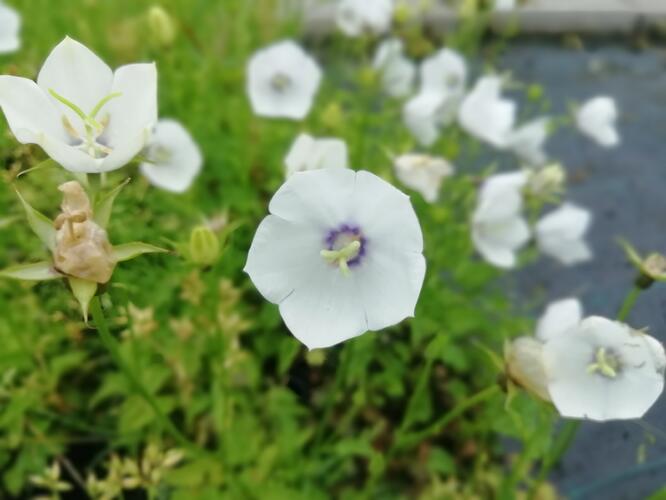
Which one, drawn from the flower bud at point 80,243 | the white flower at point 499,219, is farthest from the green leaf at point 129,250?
the white flower at point 499,219

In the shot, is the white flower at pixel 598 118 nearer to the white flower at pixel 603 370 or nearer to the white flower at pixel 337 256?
the white flower at pixel 603 370

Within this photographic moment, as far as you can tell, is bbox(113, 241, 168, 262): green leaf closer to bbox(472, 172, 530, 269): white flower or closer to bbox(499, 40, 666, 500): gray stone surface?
bbox(499, 40, 666, 500): gray stone surface

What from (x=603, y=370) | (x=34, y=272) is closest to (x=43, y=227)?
(x=34, y=272)

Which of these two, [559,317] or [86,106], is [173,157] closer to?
[86,106]

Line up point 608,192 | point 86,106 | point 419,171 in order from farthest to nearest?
point 608,192
point 419,171
point 86,106

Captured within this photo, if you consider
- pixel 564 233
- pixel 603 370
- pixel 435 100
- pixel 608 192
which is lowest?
pixel 608 192

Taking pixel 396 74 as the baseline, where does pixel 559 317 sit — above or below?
above
